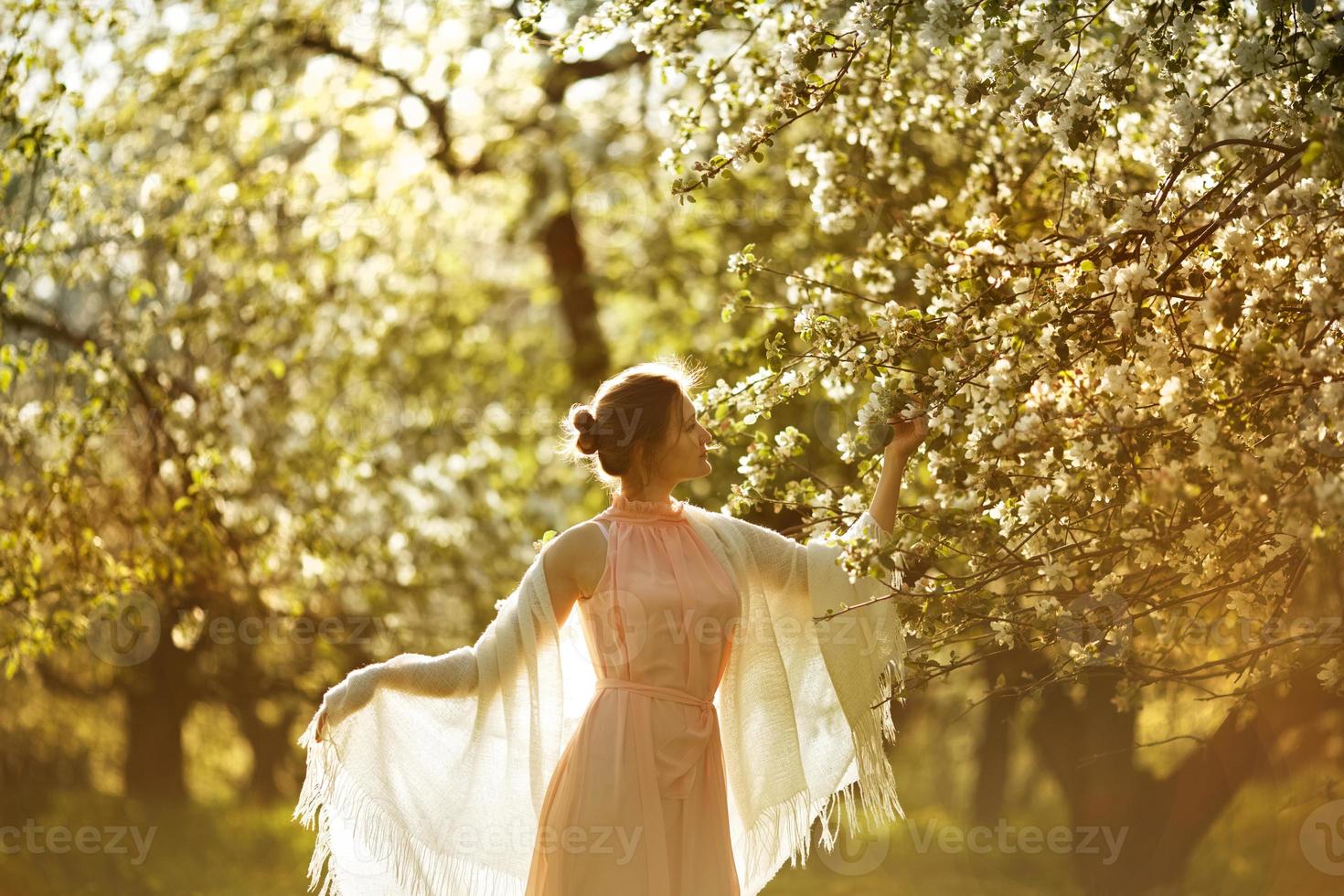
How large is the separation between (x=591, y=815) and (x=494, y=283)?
30.1ft

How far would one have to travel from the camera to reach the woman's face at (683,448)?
3557 mm

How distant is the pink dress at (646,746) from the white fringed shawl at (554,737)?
0.14m

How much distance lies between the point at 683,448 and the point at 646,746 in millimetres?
740

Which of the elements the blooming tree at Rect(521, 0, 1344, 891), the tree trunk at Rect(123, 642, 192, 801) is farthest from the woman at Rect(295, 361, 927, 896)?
the tree trunk at Rect(123, 642, 192, 801)

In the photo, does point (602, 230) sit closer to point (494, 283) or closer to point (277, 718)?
point (494, 283)

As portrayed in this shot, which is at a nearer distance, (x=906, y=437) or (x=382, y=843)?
(x=906, y=437)

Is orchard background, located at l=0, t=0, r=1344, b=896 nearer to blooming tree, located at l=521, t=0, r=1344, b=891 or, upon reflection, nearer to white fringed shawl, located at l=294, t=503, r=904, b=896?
blooming tree, located at l=521, t=0, r=1344, b=891

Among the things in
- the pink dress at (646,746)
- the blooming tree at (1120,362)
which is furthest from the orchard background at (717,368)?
the pink dress at (646,746)

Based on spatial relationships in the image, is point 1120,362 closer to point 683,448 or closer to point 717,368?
point 683,448

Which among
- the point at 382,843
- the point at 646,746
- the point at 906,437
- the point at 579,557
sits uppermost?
the point at 906,437

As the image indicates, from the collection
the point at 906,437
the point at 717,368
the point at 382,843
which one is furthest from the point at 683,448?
the point at 717,368

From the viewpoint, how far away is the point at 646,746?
339cm

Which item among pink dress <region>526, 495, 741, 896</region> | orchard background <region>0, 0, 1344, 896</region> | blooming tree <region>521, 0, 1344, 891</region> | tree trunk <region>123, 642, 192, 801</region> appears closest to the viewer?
blooming tree <region>521, 0, 1344, 891</region>

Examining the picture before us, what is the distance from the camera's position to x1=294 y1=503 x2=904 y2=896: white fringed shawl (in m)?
3.60
